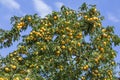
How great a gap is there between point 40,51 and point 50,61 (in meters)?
0.54

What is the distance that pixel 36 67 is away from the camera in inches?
488

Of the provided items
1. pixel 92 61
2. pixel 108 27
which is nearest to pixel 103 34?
pixel 108 27

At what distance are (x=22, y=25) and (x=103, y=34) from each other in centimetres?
272

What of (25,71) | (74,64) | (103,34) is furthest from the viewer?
(103,34)

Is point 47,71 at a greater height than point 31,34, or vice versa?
point 31,34

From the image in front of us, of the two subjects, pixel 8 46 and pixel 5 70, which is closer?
pixel 5 70

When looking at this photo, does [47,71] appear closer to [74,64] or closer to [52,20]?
[74,64]

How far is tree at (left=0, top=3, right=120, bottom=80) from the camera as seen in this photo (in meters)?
12.8

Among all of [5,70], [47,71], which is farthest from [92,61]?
[5,70]

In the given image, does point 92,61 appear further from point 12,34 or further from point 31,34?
point 12,34

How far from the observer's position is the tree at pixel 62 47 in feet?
41.8

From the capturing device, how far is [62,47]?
1305cm

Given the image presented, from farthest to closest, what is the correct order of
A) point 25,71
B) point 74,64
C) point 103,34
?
point 103,34, point 74,64, point 25,71

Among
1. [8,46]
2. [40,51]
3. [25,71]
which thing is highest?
[8,46]
